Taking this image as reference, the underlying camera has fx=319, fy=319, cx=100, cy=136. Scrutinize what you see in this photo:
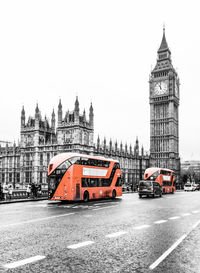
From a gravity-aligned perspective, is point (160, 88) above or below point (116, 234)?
above

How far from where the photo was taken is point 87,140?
77.2 m

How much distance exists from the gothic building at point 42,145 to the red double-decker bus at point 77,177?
149 ft

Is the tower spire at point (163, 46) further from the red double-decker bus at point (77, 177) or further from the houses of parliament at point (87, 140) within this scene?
the red double-decker bus at point (77, 177)

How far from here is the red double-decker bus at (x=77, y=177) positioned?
23.0 metres

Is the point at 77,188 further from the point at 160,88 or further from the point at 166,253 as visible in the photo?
the point at 160,88

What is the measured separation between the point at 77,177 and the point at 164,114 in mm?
88582

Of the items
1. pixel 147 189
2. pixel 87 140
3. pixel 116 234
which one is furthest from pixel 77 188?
pixel 87 140

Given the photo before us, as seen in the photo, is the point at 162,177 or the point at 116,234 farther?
the point at 162,177

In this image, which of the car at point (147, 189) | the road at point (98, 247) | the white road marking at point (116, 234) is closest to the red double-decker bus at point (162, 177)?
the car at point (147, 189)

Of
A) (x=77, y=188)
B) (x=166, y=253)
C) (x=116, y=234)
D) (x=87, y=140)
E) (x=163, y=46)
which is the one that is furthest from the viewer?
(x=163, y=46)

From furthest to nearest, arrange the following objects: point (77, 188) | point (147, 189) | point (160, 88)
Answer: point (160, 88), point (147, 189), point (77, 188)

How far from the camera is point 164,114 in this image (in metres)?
108

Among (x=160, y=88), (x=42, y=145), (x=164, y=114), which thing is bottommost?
(x=42, y=145)

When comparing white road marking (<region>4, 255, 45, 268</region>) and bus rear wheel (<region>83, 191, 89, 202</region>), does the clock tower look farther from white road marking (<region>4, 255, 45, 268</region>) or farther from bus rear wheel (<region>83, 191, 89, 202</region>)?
white road marking (<region>4, 255, 45, 268</region>)
